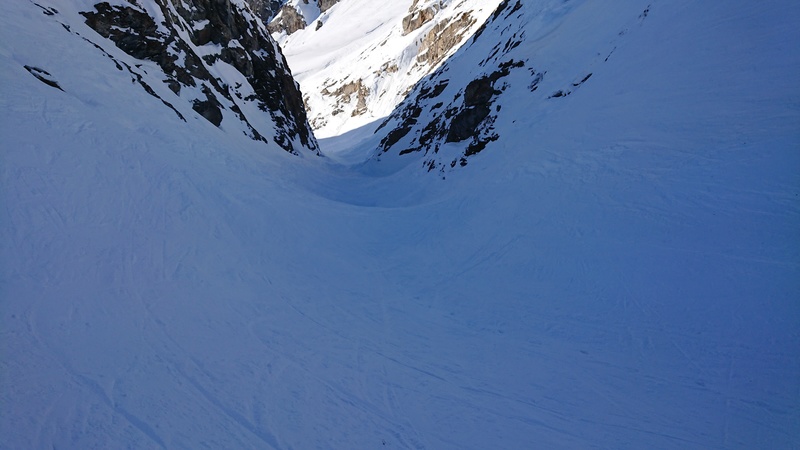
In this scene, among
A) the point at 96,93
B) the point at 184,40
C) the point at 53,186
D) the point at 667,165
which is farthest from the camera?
the point at 184,40

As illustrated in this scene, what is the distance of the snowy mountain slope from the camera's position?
50.5 m

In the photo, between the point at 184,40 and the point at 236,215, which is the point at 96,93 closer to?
the point at 236,215

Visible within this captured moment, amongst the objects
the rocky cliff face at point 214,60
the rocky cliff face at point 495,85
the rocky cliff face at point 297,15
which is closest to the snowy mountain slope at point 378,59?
the rocky cliff face at point 495,85

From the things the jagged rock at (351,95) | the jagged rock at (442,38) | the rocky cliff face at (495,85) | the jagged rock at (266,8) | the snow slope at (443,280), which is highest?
the jagged rock at (266,8)

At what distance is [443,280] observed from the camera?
30.1 feet

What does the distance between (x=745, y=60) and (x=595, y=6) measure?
10.0 meters

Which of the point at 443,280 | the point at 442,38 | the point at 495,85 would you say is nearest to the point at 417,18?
the point at 442,38

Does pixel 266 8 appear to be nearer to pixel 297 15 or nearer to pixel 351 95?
pixel 297 15

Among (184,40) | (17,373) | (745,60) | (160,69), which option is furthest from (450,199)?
(184,40)

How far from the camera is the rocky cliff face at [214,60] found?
19938 millimetres

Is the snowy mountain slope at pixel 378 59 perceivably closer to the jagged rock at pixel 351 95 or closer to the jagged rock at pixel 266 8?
the jagged rock at pixel 351 95

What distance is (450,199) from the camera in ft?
45.6

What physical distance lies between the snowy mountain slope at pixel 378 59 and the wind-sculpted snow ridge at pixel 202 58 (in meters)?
20.3

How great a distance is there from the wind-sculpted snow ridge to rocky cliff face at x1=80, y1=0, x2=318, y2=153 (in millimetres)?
44
